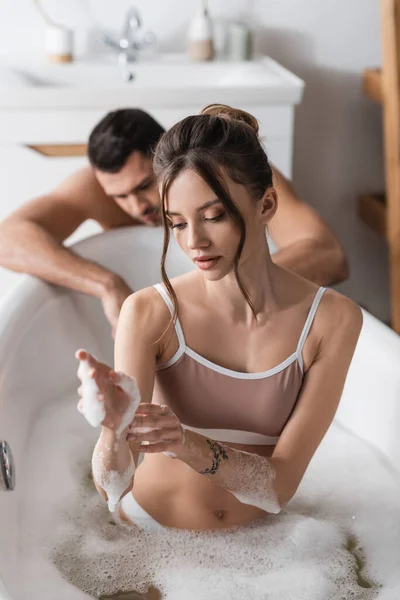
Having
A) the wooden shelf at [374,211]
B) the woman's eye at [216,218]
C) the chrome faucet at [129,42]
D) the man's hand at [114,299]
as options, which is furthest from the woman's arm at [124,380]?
the wooden shelf at [374,211]

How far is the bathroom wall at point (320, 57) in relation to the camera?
3273 millimetres

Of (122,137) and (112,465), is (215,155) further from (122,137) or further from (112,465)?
(122,137)

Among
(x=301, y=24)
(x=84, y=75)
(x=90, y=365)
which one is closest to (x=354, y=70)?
(x=301, y=24)

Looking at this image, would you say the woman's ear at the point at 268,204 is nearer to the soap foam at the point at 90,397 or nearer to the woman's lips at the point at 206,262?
the woman's lips at the point at 206,262

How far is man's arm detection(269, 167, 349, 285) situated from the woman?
0.71m

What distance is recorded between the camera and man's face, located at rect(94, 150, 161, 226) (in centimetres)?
214

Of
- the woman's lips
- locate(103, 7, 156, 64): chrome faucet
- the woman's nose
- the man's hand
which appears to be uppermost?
the woman's nose

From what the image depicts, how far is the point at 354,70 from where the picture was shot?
350 centimetres

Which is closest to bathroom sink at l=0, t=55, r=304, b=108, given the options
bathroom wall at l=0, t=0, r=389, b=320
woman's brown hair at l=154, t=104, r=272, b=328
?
bathroom wall at l=0, t=0, r=389, b=320

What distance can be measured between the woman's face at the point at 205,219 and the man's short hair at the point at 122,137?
0.87 meters

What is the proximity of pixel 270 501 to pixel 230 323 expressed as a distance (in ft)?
0.94

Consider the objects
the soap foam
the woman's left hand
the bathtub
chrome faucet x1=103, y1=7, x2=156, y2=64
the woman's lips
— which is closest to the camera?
the soap foam

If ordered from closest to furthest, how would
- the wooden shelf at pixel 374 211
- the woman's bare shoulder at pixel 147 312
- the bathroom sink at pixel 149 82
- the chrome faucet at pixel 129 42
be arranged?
the woman's bare shoulder at pixel 147 312 < the bathroom sink at pixel 149 82 < the chrome faucet at pixel 129 42 < the wooden shelf at pixel 374 211

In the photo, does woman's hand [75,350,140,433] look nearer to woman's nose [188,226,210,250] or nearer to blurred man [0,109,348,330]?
woman's nose [188,226,210,250]
